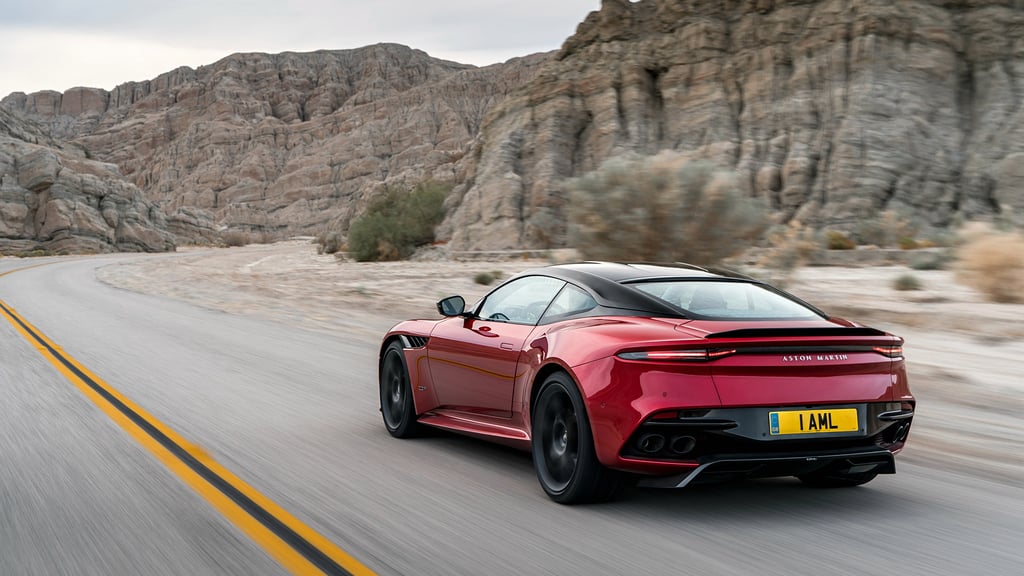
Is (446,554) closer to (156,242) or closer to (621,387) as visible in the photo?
(621,387)

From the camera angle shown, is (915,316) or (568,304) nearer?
(568,304)

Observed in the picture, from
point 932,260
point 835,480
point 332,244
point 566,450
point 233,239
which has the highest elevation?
point 566,450

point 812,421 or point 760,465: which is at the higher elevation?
point 812,421

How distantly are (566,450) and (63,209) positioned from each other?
85477mm

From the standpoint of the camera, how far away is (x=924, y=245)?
30.7m

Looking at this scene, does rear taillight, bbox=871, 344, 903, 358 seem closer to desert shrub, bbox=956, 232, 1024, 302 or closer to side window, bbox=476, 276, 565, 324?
side window, bbox=476, 276, 565, 324

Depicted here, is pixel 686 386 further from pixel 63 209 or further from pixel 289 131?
pixel 289 131

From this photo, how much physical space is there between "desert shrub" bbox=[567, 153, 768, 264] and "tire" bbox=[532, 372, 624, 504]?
46.0 feet

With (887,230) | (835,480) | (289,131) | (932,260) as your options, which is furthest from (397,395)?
(289,131)

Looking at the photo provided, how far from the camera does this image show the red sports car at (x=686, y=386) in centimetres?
433

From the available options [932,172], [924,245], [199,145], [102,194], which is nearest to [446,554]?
[924,245]

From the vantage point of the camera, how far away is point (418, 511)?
4863 millimetres

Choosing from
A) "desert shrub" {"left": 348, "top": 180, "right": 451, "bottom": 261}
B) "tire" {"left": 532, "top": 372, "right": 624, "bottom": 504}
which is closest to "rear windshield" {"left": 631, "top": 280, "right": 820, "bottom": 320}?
"tire" {"left": 532, "top": 372, "right": 624, "bottom": 504}

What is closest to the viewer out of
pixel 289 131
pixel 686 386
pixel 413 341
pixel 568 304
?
pixel 686 386
